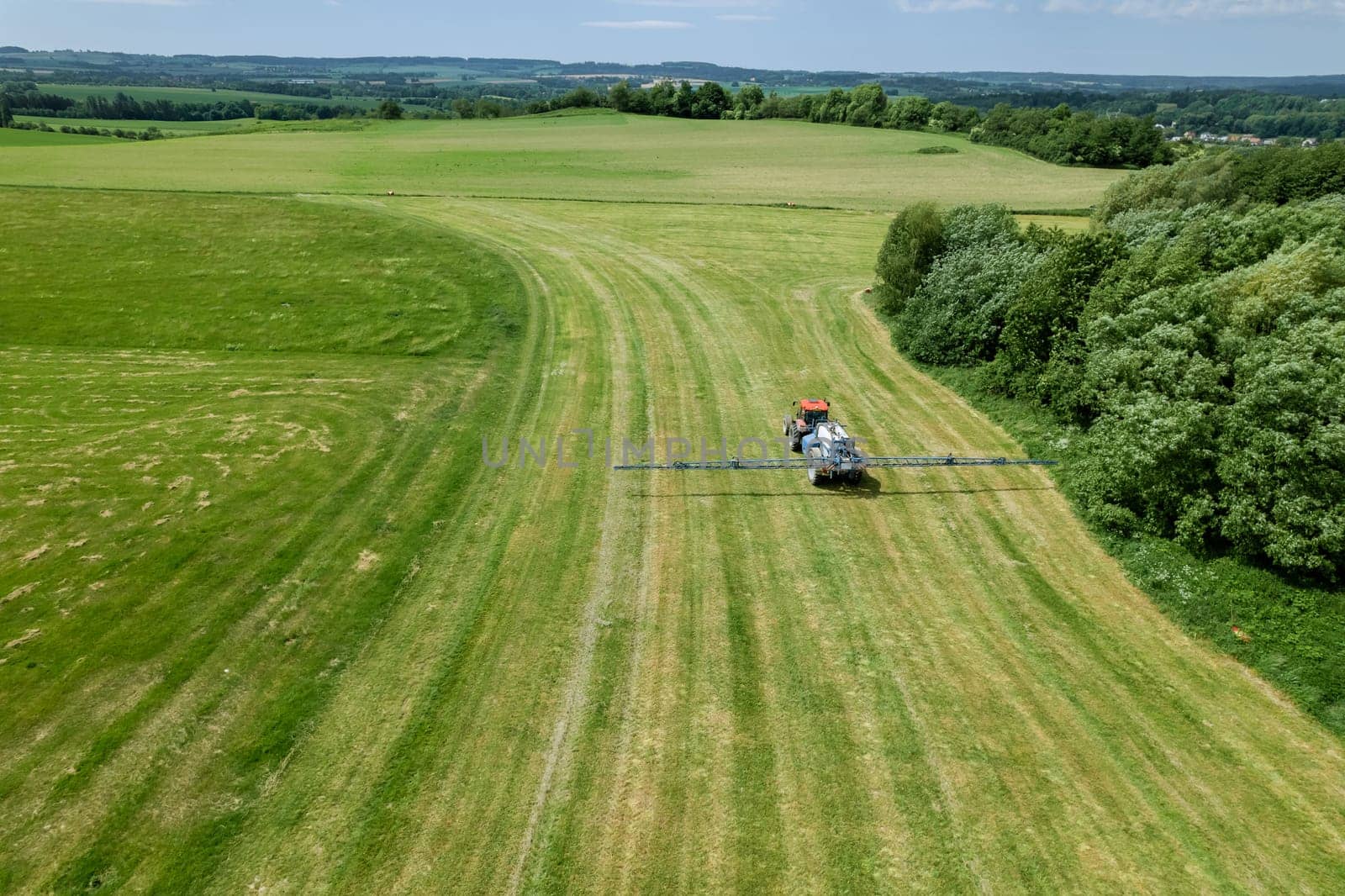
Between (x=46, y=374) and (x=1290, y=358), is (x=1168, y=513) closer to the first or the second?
(x=1290, y=358)

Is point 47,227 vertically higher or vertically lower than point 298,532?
higher

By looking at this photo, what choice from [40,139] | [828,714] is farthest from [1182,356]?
[40,139]

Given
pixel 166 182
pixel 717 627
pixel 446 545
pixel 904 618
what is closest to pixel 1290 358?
pixel 904 618

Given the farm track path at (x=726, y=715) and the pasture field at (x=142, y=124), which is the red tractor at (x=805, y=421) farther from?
the pasture field at (x=142, y=124)

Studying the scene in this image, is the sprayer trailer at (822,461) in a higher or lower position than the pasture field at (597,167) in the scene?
lower

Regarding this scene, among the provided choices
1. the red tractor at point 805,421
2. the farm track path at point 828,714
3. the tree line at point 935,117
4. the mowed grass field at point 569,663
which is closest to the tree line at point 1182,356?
the mowed grass field at point 569,663

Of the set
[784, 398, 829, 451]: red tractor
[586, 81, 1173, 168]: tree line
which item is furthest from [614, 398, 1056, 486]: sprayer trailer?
[586, 81, 1173, 168]: tree line

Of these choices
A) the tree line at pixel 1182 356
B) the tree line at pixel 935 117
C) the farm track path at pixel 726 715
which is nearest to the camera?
the farm track path at pixel 726 715
